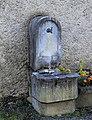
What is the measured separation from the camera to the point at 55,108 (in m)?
4.24

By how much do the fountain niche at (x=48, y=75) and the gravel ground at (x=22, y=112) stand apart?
0.30 feet

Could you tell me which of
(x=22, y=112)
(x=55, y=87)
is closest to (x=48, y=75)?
(x=55, y=87)

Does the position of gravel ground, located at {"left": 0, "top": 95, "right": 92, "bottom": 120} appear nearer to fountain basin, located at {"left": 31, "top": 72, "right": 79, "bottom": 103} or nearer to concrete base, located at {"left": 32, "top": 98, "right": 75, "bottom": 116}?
concrete base, located at {"left": 32, "top": 98, "right": 75, "bottom": 116}

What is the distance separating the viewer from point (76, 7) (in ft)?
16.7

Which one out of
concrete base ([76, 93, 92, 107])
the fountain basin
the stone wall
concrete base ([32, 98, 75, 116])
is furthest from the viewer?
the stone wall

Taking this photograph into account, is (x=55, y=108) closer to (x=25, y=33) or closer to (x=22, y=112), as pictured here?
(x=22, y=112)

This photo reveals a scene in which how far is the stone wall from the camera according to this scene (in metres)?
4.65

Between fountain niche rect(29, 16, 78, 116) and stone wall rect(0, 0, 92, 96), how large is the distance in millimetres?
208

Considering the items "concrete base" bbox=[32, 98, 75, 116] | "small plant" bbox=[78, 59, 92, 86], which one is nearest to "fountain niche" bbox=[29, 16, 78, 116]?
"concrete base" bbox=[32, 98, 75, 116]

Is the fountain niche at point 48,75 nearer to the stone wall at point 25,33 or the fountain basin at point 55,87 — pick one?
the fountain basin at point 55,87

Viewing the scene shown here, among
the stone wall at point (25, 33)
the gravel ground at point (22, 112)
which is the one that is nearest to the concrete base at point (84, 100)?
the gravel ground at point (22, 112)

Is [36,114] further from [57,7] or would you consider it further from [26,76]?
[57,7]

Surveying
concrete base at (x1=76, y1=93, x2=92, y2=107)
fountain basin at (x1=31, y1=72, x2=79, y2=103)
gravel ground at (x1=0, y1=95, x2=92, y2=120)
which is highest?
fountain basin at (x1=31, y1=72, x2=79, y2=103)

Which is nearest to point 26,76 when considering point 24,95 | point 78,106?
point 24,95
